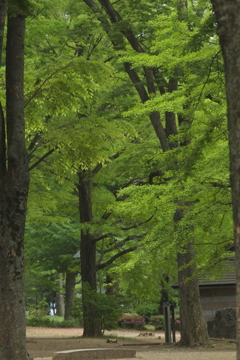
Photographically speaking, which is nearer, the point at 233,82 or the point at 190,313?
the point at 233,82

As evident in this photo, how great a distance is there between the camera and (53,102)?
12.5 m

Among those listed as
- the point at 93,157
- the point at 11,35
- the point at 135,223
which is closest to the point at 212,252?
the point at 93,157

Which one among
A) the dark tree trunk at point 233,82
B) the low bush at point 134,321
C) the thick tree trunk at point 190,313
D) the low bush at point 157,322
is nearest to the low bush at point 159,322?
the low bush at point 157,322

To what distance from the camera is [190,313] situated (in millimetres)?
17719

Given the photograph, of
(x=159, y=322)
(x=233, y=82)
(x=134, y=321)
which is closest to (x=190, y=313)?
(x=233, y=82)

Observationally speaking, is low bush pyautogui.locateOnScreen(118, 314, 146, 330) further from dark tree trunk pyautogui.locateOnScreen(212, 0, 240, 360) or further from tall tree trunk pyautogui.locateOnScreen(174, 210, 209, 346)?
dark tree trunk pyautogui.locateOnScreen(212, 0, 240, 360)

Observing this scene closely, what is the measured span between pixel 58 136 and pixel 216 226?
5000mm

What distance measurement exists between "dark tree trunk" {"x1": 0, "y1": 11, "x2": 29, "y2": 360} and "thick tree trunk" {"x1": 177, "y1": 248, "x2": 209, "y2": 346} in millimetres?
8143

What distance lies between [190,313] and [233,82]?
1374 centimetres

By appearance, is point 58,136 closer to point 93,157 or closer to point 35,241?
point 93,157

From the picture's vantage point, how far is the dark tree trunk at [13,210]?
983cm

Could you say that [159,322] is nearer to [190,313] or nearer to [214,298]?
[214,298]

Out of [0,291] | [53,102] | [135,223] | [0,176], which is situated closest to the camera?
[0,291]

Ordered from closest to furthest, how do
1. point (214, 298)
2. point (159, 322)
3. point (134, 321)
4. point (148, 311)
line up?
point (214, 298)
point (159, 322)
point (134, 321)
point (148, 311)
